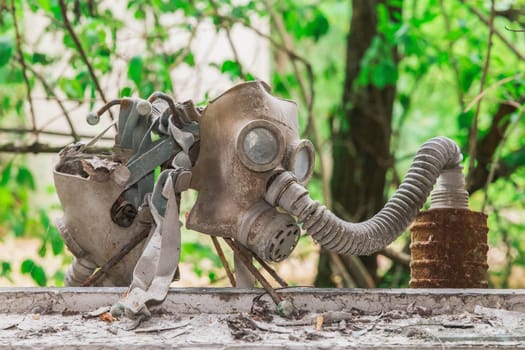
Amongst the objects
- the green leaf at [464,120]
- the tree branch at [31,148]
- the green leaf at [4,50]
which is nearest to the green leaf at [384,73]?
the green leaf at [464,120]

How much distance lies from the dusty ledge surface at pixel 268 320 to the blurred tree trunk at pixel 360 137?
2.98 m

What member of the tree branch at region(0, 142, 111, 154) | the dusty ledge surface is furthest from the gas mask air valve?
the tree branch at region(0, 142, 111, 154)

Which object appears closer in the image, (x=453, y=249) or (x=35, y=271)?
(x=453, y=249)

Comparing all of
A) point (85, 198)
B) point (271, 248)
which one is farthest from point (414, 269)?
point (85, 198)

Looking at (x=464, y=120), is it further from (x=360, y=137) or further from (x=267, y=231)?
(x=267, y=231)

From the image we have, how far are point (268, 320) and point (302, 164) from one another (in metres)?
0.41

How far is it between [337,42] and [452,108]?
1.58m

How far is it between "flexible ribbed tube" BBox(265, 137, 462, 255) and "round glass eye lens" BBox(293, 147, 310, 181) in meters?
0.09

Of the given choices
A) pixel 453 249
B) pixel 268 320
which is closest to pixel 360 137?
pixel 453 249

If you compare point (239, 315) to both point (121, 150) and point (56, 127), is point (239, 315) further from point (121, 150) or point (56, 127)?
point (56, 127)

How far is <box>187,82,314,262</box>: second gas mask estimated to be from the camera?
1.78m

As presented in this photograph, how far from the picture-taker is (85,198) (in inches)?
77.7

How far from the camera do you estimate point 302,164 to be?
1.90 meters

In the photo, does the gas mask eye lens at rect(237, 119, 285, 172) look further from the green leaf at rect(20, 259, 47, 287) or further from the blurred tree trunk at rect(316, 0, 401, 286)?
the blurred tree trunk at rect(316, 0, 401, 286)
